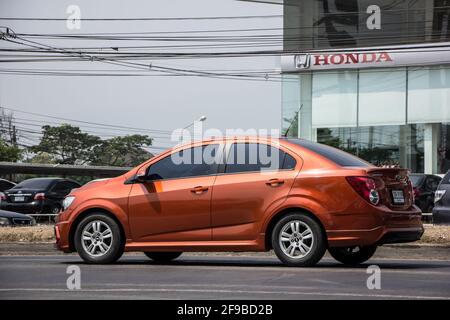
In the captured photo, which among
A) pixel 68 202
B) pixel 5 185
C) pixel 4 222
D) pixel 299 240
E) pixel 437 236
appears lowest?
pixel 4 222

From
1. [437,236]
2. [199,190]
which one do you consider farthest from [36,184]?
[199,190]

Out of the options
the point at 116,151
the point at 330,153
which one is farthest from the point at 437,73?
the point at 116,151

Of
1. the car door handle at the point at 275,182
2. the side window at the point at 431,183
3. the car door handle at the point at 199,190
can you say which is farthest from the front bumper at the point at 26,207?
the car door handle at the point at 275,182

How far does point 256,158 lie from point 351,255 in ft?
5.83

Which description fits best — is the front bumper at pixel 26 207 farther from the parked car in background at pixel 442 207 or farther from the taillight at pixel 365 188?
the taillight at pixel 365 188

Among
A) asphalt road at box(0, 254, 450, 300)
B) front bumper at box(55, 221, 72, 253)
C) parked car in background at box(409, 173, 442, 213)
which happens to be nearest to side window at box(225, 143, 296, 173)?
asphalt road at box(0, 254, 450, 300)

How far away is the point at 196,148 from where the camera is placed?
10289mm

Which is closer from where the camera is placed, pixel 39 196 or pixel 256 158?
pixel 256 158

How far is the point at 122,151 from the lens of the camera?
6681 centimetres

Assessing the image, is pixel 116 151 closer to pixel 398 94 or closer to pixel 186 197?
pixel 398 94

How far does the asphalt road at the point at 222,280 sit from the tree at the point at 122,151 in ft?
179

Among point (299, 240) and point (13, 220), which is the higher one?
point (299, 240)

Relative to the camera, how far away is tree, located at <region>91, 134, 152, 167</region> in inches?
2586

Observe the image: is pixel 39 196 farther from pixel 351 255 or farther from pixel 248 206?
pixel 248 206
